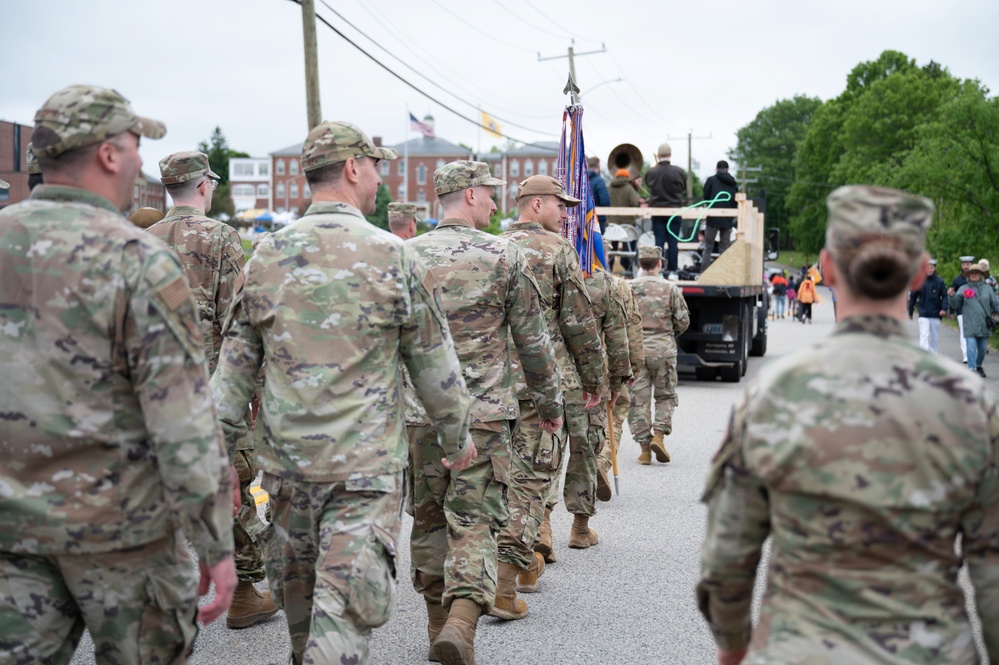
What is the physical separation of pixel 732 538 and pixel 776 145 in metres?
102

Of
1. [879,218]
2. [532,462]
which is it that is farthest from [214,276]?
[879,218]

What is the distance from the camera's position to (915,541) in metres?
2.38

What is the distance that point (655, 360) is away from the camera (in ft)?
37.3

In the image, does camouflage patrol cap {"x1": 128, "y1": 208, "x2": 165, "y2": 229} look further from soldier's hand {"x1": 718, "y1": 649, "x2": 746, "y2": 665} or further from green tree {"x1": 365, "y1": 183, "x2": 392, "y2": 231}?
green tree {"x1": 365, "y1": 183, "x2": 392, "y2": 231}

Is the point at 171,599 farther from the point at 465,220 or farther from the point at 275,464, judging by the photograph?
the point at 465,220

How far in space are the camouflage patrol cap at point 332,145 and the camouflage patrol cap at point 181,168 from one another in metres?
1.83

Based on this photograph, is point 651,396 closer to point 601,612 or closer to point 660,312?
point 660,312

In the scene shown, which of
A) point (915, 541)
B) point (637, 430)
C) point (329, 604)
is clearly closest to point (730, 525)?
point (915, 541)

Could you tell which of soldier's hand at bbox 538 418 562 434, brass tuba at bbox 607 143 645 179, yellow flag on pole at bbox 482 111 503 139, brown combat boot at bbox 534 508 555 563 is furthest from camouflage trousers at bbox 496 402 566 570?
yellow flag on pole at bbox 482 111 503 139

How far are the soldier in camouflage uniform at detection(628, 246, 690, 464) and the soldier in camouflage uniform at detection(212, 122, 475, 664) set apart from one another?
6.85 metres

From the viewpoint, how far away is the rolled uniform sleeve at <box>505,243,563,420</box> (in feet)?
17.2

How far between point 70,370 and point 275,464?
3.36 ft

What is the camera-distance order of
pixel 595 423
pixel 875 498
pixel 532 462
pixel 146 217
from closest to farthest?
1. pixel 875 498
2. pixel 532 462
3. pixel 146 217
4. pixel 595 423

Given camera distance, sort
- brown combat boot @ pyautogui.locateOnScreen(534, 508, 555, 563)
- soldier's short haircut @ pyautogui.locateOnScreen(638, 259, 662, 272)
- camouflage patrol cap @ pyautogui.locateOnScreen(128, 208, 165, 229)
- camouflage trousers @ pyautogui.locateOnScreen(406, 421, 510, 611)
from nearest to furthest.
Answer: camouflage trousers @ pyautogui.locateOnScreen(406, 421, 510, 611), brown combat boot @ pyautogui.locateOnScreen(534, 508, 555, 563), camouflage patrol cap @ pyautogui.locateOnScreen(128, 208, 165, 229), soldier's short haircut @ pyautogui.locateOnScreen(638, 259, 662, 272)
